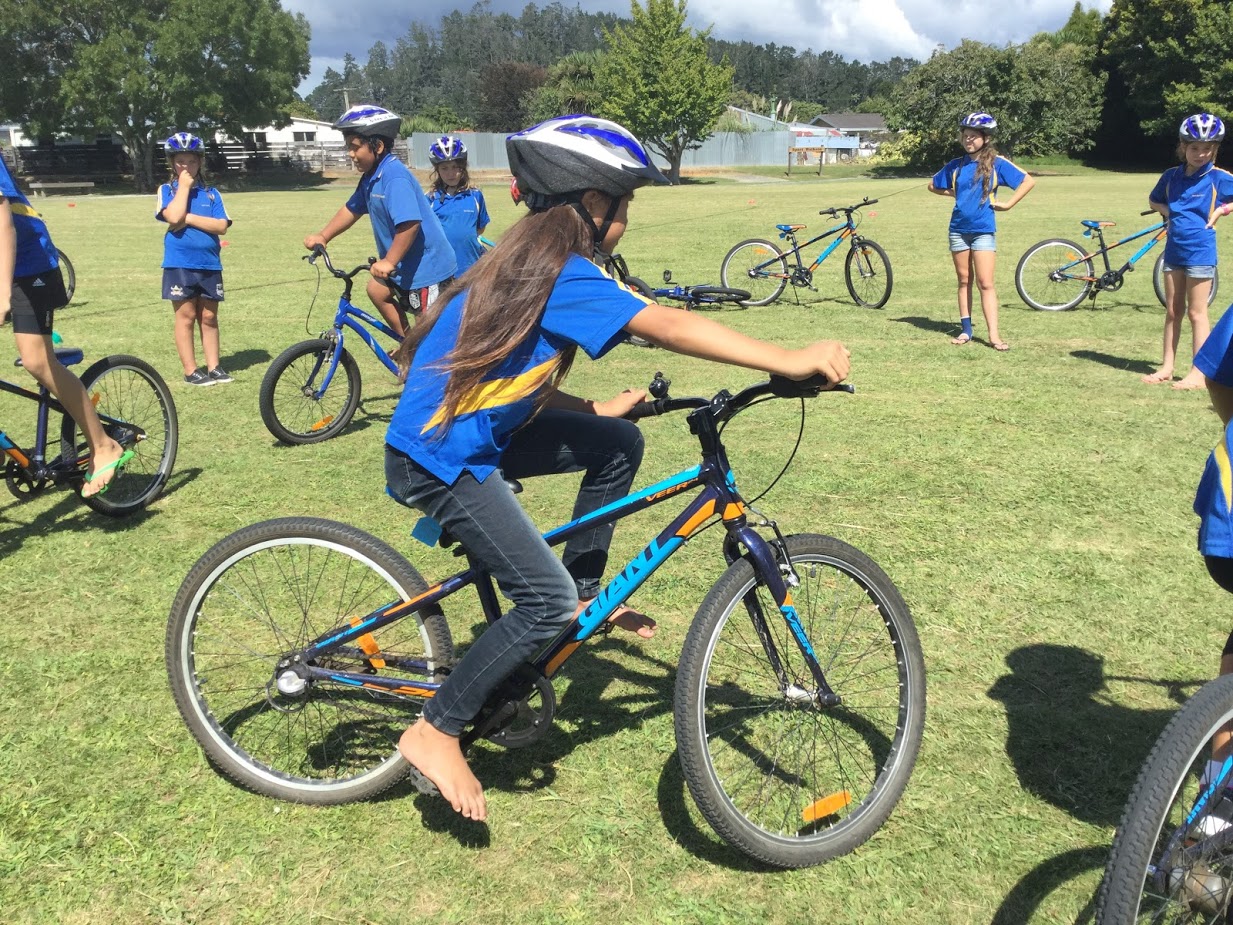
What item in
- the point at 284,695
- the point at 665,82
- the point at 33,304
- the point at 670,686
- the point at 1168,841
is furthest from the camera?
the point at 665,82

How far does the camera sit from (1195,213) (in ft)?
25.8

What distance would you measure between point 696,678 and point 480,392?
1.01 m

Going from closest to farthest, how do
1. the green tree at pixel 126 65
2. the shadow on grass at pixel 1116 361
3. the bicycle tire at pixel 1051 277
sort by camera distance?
the shadow on grass at pixel 1116 361, the bicycle tire at pixel 1051 277, the green tree at pixel 126 65

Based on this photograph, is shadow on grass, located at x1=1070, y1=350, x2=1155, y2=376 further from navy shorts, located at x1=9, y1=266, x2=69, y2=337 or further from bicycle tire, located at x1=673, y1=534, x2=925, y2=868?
navy shorts, located at x1=9, y1=266, x2=69, y2=337

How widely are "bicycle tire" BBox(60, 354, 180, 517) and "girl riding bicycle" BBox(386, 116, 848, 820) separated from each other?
130 inches

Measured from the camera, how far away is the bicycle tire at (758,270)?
12953 millimetres

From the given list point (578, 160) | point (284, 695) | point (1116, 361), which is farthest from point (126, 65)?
point (578, 160)

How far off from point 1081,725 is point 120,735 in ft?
11.8

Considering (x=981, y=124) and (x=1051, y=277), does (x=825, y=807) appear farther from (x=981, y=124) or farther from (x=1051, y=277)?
(x=1051, y=277)

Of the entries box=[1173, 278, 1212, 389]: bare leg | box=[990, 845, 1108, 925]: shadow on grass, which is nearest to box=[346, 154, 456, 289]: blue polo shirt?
box=[990, 845, 1108, 925]: shadow on grass

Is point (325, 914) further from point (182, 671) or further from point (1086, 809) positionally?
point (1086, 809)

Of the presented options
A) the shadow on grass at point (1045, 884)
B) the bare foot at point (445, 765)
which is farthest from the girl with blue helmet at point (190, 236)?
the shadow on grass at point (1045, 884)

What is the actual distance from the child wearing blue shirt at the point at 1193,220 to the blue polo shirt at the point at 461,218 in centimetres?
604

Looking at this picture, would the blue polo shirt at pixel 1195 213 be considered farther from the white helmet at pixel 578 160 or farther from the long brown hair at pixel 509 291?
the long brown hair at pixel 509 291
